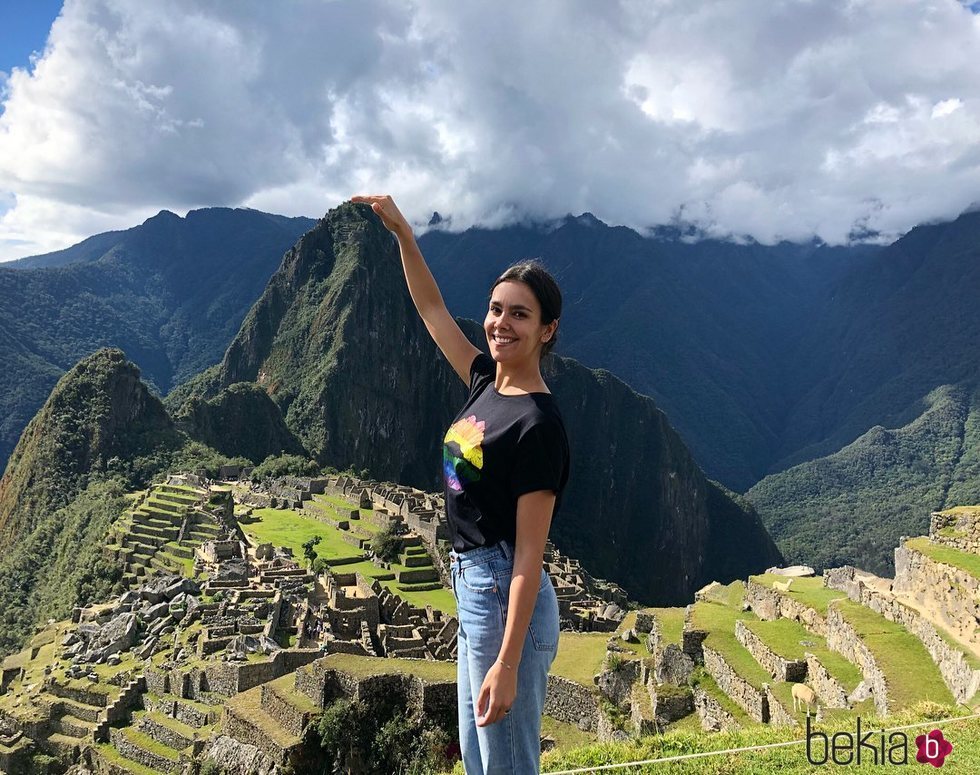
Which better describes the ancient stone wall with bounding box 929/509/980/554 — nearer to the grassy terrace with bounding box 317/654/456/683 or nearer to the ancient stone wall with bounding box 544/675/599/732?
the ancient stone wall with bounding box 544/675/599/732

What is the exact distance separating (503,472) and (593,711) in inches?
442

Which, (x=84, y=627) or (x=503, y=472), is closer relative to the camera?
(x=503, y=472)

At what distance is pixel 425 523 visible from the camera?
3412 centimetres

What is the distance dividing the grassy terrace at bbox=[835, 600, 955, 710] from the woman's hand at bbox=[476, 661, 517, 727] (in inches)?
297

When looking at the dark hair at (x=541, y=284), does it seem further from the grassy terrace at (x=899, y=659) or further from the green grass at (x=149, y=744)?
the green grass at (x=149, y=744)

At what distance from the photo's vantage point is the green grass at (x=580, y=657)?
44.7 feet

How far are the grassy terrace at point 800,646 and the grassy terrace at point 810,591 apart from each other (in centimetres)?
74

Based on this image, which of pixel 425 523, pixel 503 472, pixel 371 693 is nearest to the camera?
pixel 503 472

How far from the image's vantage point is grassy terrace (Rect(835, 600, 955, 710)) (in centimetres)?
940

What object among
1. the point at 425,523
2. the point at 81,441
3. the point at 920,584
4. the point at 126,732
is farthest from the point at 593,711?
the point at 81,441

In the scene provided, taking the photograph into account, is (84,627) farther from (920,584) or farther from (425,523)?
(920,584)

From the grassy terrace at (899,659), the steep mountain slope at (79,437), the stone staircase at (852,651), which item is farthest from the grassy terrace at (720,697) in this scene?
the steep mountain slope at (79,437)

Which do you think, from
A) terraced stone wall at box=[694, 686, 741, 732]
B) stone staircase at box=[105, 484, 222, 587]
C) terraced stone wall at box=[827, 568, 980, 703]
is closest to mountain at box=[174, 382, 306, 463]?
stone staircase at box=[105, 484, 222, 587]

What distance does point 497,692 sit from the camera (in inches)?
111
